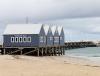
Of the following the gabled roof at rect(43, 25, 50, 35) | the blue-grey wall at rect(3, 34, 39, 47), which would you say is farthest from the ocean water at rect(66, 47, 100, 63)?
the blue-grey wall at rect(3, 34, 39, 47)

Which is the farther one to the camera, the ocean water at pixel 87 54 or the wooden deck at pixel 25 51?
the ocean water at pixel 87 54

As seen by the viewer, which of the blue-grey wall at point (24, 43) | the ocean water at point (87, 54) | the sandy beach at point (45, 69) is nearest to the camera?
the sandy beach at point (45, 69)

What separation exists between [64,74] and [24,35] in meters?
34.1

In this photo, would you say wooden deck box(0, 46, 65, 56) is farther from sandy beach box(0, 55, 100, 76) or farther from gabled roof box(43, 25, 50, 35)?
sandy beach box(0, 55, 100, 76)

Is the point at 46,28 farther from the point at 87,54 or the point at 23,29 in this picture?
the point at 87,54

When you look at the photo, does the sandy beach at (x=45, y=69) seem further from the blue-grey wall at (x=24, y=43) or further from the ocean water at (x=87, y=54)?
the ocean water at (x=87, y=54)

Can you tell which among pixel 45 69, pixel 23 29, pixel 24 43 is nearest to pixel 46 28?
pixel 23 29

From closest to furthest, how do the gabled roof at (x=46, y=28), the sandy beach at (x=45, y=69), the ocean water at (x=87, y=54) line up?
1. the sandy beach at (x=45, y=69)
2. the gabled roof at (x=46, y=28)
3. the ocean water at (x=87, y=54)

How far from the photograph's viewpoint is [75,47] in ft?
420

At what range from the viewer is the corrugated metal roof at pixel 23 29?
63372 millimetres

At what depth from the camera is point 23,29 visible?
6456cm

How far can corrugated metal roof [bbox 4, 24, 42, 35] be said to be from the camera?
208 ft

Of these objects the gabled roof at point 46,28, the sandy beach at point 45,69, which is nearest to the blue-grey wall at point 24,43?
the gabled roof at point 46,28

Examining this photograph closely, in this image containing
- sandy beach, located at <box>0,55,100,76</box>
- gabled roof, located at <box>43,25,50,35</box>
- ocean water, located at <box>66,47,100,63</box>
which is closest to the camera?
sandy beach, located at <box>0,55,100,76</box>
